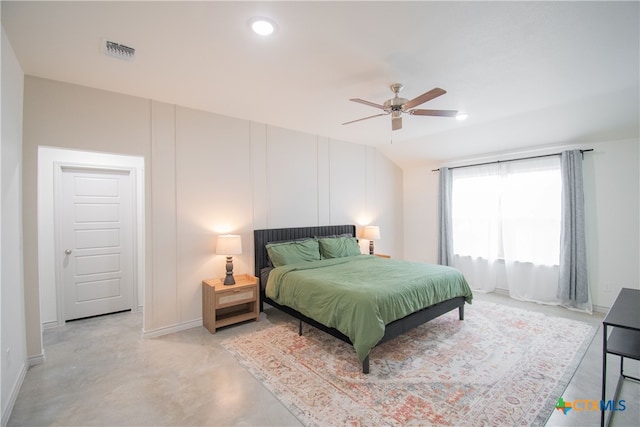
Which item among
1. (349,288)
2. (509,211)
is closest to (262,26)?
(349,288)

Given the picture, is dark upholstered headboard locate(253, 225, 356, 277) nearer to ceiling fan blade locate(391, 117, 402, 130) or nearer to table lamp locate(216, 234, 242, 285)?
table lamp locate(216, 234, 242, 285)

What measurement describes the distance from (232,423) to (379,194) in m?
4.75

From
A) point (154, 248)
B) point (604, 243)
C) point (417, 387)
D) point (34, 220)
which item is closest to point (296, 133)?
point (154, 248)

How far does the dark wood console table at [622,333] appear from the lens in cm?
176

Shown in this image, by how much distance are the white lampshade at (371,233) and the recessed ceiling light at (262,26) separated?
12.7 feet

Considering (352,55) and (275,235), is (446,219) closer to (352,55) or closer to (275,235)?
(275,235)

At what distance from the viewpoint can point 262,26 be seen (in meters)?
1.99

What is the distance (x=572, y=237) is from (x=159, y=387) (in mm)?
5341

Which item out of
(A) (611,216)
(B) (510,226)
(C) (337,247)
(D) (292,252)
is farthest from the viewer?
(B) (510,226)

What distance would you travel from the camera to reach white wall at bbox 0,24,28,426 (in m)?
1.98

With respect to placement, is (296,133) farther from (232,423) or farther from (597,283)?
(597,283)

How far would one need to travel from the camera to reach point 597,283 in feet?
13.1

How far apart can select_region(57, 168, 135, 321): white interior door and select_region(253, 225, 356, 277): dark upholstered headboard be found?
6.11 ft

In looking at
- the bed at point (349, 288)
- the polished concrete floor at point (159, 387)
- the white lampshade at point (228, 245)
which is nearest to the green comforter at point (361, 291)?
the bed at point (349, 288)
